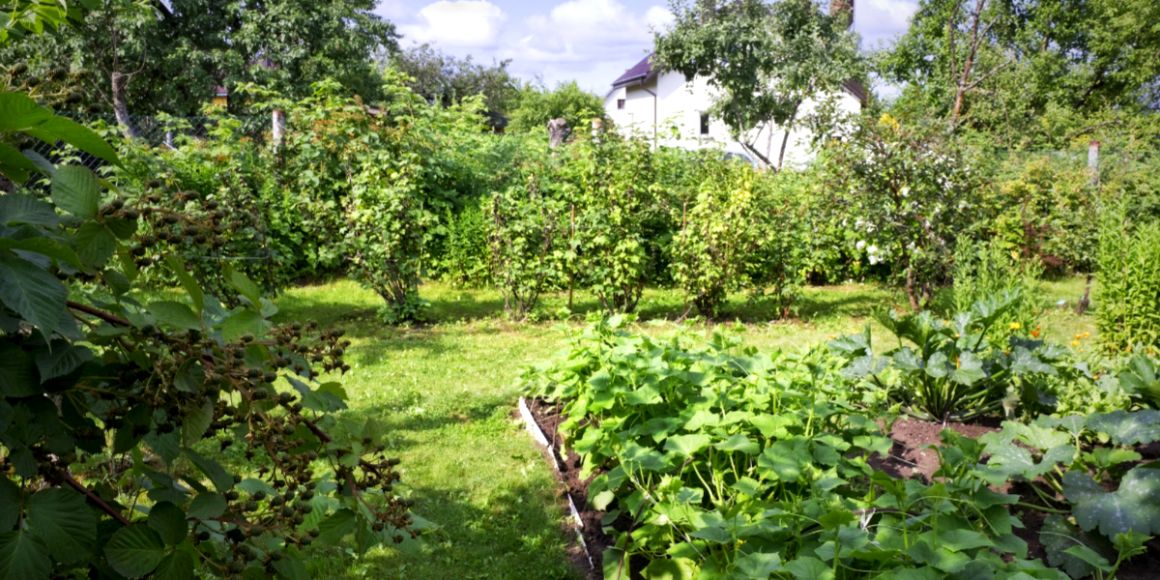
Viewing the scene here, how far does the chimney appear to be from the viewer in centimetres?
2603

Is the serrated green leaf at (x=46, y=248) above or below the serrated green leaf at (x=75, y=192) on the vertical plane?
below

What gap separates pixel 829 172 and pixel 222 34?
2202 cm

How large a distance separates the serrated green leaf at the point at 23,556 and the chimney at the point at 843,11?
90.0ft

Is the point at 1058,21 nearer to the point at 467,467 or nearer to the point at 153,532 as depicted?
the point at 467,467

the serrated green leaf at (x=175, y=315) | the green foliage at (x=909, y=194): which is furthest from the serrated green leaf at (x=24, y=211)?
the green foliage at (x=909, y=194)

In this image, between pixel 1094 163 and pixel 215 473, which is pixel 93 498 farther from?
pixel 1094 163

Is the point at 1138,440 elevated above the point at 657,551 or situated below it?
above

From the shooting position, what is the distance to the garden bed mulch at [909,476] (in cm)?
275

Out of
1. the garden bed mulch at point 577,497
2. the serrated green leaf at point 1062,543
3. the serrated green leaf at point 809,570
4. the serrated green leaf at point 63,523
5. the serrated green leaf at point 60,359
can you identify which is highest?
the serrated green leaf at point 60,359

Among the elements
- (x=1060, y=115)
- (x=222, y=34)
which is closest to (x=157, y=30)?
(x=222, y=34)

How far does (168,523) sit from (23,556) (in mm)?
201

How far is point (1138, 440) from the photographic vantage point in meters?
2.85

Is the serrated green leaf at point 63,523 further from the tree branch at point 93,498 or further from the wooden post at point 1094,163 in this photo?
the wooden post at point 1094,163

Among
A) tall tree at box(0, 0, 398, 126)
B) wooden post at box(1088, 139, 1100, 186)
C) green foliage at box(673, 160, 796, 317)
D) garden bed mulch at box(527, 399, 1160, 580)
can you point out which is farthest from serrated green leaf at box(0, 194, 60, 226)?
tall tree at box(0, 0, 398, 126)
